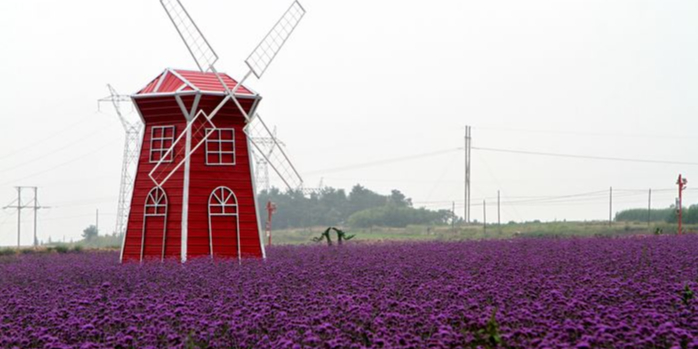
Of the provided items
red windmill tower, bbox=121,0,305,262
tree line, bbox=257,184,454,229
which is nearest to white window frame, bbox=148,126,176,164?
red windmill tower, bbox=121,0,305,262

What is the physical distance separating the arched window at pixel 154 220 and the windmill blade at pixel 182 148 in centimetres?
39

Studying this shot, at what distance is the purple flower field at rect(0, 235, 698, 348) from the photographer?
10242 millimetres

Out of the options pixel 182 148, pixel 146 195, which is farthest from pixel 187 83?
pixel 146 195

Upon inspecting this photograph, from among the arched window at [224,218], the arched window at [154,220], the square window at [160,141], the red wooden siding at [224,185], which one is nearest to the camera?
the red wooden siding at [224,185]

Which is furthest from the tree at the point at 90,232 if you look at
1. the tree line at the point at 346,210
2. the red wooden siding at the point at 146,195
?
the red wooden siding at the point at 146,195

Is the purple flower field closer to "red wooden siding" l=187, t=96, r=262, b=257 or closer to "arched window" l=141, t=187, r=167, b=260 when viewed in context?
"red wooden siding" l=187, t=96, r=262, b=257

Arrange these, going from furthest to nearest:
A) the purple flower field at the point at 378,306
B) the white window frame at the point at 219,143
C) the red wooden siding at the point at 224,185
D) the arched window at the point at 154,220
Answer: the white window frame at the point at 219,143 → the arched window at the point at 154,220 → the red wooden siding at the point at 224,185 → the purple flower field at the point at 378,306

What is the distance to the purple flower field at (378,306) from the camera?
10242 millimetres

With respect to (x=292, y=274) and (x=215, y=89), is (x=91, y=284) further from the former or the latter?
(x=215, y=89)

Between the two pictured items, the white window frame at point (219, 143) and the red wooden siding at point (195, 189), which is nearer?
the red wooden siding at point (195, 189)

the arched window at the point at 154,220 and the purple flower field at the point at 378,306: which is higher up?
the arched window at the point at 154,220

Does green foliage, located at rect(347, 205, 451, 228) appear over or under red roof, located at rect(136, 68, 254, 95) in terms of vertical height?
under

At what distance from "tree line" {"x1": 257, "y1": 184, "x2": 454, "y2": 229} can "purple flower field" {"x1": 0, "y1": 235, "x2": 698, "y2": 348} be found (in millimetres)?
82883

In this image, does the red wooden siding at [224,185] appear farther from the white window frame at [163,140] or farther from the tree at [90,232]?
the tree at [90,232]
